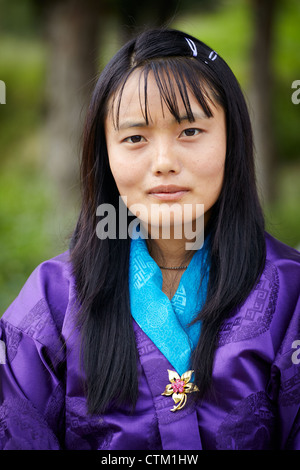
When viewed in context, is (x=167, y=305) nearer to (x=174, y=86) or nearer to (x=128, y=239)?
(x=128, y=239)

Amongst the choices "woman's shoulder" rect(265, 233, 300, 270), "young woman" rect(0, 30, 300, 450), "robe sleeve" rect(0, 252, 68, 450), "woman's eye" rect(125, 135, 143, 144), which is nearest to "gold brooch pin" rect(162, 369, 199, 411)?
"young woman" rect(0, 30, 300, 450)

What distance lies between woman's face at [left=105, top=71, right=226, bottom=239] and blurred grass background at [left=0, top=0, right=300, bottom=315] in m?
4.10

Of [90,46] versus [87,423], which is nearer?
[87,423]

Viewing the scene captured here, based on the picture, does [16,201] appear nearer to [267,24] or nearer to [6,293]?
[6,293]

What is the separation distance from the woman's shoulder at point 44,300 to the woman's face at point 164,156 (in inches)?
16.7

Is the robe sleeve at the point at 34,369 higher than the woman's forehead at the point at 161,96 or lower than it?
lower

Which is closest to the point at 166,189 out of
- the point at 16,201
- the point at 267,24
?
the point at 16,201

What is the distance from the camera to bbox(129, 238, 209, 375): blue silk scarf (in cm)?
197

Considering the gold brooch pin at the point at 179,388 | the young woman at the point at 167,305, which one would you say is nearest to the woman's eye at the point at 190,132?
the young woman at the point at 167,305

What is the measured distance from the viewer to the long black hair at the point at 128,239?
1.92 meters

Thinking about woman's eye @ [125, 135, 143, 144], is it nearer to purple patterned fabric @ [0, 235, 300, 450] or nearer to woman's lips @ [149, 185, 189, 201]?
woman's lips @ [149, 185, 189, 201]

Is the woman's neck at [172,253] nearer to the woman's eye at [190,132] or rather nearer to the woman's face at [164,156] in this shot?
the woman's face at [164,156]

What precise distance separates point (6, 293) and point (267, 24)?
5070mm
